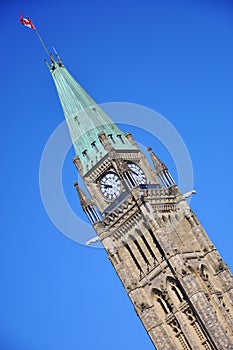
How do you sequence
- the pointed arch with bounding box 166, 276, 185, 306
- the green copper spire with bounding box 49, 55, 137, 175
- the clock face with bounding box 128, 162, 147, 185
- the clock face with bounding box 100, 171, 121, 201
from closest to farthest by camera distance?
1. the pointed arch with bounding box 166, 276, 185, 306
2. the clock face with bounding box 100, 171, 121, 201
3. the clock face with bounding box 128, 162, 147, 185
4. the green copper spire with bounding box 49, 55, 137, 175

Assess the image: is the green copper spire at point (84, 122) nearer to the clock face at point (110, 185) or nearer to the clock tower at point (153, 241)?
the clock tower at point (153, 241)

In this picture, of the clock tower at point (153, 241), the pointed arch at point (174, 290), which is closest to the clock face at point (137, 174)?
the clock tower at point (153, 241)

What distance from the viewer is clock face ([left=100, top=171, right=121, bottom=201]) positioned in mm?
97000

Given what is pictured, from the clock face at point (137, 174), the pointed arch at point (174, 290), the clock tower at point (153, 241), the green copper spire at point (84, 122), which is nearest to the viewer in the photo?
the clock tower at point (153, 241)

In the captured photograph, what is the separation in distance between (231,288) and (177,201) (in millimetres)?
11719

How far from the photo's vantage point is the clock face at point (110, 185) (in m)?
97.0

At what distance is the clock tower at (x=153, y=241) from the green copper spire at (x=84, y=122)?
0.13m

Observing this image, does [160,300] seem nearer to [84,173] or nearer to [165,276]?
[165,276]

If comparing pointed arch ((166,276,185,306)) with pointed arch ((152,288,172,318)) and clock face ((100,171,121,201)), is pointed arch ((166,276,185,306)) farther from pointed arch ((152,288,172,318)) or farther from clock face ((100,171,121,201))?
clock face ((100,171,121,201))

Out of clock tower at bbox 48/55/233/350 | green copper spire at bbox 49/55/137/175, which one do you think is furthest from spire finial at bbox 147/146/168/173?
green copper spire at bbox 49/55/137/175

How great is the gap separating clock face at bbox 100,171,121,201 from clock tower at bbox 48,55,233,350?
4.4 inches

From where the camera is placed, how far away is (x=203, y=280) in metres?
90.3

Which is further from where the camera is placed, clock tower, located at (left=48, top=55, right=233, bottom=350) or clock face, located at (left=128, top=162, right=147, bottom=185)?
clock face, located at (left=128, top=162, right=147, bottom=185)

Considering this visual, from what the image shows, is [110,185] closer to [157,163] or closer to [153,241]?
[157,163]
